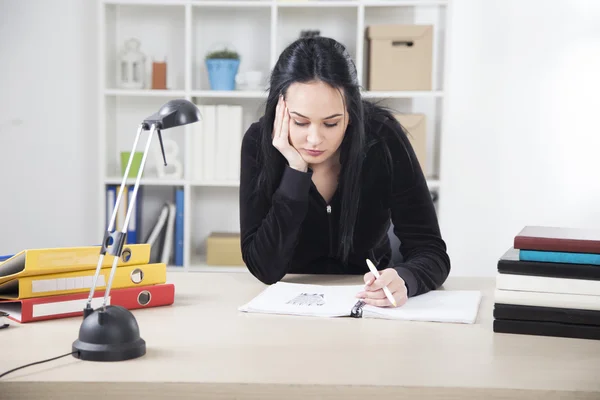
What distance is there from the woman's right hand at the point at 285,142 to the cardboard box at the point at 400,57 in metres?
1.47

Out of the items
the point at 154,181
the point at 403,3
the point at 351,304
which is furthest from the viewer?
the point at 154,181

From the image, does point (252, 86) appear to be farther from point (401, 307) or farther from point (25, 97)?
point (401, 307)

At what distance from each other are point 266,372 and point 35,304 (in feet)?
1.48

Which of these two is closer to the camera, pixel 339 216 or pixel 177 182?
pixel 339 216

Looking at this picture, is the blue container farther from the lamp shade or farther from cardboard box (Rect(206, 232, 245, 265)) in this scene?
the lamp shade

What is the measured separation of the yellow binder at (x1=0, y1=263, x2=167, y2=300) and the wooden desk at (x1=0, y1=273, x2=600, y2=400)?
0.06 m

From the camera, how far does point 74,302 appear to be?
118 centimetres

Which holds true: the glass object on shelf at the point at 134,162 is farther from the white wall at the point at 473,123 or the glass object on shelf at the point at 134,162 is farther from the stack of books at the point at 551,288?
the stack of books at the point at 551,288

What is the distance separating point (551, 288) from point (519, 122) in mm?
2398

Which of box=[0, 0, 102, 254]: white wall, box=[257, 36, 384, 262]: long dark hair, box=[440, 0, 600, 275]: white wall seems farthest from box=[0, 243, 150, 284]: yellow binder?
box=[440, 0, 600, 275]: white wall

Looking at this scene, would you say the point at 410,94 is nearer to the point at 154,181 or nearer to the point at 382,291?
Result: the point at 154,181

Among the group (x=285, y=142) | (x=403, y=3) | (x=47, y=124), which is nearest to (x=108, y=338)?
(x=285, y=142)

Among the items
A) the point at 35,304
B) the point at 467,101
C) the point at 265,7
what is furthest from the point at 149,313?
the point at 467,101

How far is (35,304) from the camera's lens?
115cm
